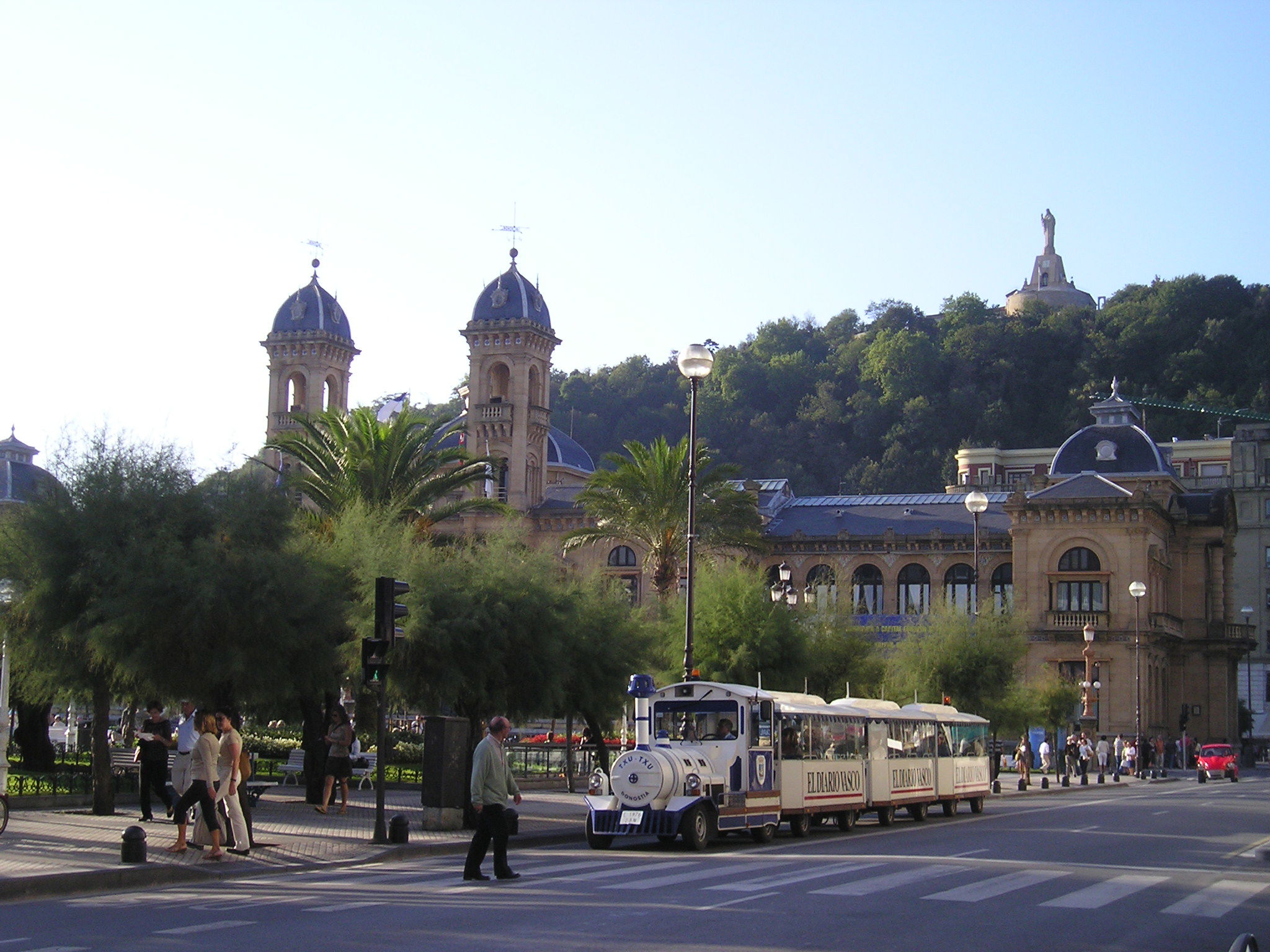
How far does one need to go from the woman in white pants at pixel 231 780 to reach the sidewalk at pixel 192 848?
0.25 meters

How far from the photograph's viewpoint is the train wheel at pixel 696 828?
2039cm

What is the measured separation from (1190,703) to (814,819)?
180 feet

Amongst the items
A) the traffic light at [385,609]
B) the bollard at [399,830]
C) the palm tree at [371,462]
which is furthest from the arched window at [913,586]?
the bollard at [399,830]

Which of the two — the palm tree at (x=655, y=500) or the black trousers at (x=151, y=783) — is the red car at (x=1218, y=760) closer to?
the palm tree at (x=655, y=500)

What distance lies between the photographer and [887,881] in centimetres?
1644

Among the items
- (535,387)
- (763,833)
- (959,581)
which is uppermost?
(535,387)

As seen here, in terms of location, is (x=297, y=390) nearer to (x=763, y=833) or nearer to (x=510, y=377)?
(x=510, y=377)

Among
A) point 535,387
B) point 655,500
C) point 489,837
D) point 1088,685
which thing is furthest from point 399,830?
point 535,387

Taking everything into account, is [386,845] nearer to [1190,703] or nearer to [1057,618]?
[1057,618]

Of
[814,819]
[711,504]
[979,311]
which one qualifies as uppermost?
[979,311]

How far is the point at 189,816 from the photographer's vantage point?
2056 centimetres

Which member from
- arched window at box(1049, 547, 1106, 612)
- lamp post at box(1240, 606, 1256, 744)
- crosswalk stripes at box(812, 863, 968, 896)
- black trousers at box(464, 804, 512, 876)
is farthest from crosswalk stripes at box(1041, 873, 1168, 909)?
lamp post at box(1240, 606, 1256, 744)

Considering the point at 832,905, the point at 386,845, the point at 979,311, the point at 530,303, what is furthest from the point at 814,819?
the point at 979,311

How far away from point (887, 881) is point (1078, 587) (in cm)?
5641
